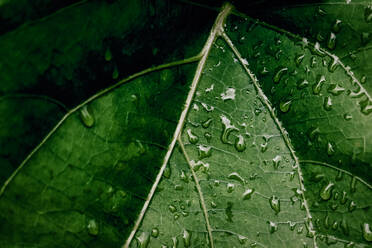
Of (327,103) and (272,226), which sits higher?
(327,103)

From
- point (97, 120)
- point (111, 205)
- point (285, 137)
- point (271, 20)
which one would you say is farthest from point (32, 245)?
point (271, 20)

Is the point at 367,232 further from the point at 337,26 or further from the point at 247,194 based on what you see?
the point at 337,26

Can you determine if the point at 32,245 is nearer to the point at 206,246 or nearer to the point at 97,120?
the point at 97,120

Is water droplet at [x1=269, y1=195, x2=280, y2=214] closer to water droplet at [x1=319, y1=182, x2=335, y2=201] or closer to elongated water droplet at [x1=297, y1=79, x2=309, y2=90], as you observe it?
water droplet at [x1=319, y1=182, x2=335, y2=201]

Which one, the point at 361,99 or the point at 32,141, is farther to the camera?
the point at 361,99

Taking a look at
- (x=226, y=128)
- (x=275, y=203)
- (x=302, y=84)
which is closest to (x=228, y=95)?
(x=226, y=128)
